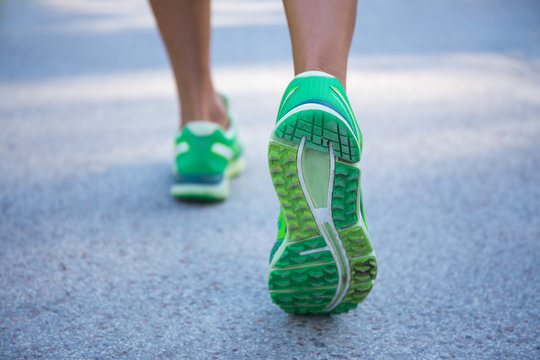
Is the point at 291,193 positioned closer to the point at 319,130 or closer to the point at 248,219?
the point at 319,130

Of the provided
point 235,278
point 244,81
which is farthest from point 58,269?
point 244,81

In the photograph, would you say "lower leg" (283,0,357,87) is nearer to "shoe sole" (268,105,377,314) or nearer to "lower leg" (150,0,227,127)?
"shoe sole" (268,105,377,314)

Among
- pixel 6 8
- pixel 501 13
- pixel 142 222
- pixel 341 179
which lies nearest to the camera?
pixel 341 179

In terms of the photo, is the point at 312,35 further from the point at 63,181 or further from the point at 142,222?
the point at 63,181

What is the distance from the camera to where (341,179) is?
78cm

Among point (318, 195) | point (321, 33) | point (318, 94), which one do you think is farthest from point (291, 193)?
point (321, 33)

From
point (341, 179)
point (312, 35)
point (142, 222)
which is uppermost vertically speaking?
point (312, 35)

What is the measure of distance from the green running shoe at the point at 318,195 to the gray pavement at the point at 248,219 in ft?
0.39

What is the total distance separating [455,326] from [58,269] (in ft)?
2.54

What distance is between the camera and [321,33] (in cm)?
83

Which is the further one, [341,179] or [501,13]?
[501,13]

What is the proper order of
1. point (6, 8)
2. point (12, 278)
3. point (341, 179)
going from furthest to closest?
1. point (6, 8)
2. point (12, 278)
3. point (341, 179)

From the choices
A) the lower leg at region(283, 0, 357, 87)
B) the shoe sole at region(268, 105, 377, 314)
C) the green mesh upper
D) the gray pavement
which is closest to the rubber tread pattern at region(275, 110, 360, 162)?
the shoe sole at region(268, 105, 377, 314)

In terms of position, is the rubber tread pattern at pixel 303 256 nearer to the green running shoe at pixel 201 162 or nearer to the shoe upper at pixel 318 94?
the shoe upper at pixel 318 94
